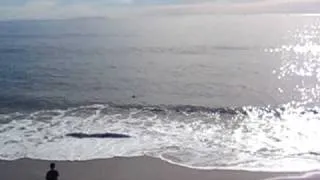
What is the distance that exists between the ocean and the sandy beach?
885 millimetres

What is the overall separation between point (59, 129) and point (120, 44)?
263 feet

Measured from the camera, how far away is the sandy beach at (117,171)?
24.3 m

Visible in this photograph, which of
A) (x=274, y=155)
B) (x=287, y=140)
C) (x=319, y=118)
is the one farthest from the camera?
(x=319, y=118)

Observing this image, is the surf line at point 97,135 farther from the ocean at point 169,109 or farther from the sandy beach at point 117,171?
the sandy beach at point 117,171

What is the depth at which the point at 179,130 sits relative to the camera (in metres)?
33.3

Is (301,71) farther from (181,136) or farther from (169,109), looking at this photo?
(181,136)

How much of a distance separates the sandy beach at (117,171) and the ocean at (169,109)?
885 mm

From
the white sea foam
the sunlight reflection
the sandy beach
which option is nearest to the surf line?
the white sea foam

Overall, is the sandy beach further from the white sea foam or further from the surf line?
the surf line

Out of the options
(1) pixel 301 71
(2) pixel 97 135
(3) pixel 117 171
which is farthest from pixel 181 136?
(1) pixel 301 71

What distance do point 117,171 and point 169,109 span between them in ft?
55.9

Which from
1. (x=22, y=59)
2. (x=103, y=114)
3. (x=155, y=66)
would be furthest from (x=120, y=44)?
(x=103, y=114)

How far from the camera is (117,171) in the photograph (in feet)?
82.4

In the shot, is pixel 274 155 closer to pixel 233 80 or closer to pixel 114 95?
pixel 114 95
